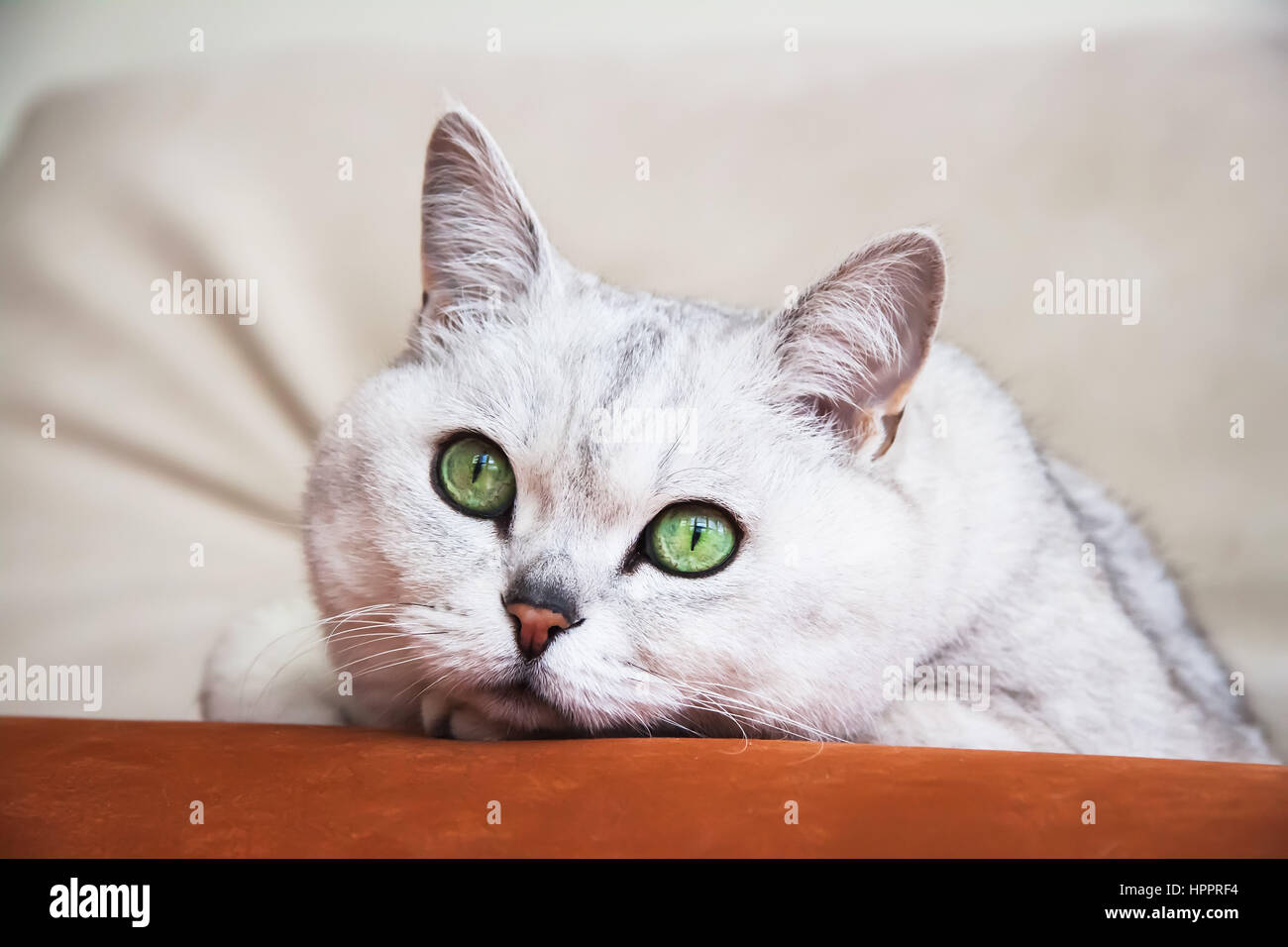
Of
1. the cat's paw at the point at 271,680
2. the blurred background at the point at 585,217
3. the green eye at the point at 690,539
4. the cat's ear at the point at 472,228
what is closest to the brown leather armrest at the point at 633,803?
the green eye at the point at 690,539

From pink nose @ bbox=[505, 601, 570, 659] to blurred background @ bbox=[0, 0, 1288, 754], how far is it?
3.29 ft

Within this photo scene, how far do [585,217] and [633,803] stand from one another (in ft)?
4.72

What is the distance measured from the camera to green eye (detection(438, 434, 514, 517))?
1141 millimetres

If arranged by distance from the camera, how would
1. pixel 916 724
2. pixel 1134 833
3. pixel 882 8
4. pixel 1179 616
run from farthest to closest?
pixel 882 8 → pixel 1179 616 → pixel 916 724 → pixel 1134 833

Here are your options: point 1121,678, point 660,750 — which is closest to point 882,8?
point 1121,678

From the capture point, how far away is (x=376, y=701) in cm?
132

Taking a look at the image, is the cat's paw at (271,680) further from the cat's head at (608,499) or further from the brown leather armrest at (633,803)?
the brown leather armrest at (633,803)

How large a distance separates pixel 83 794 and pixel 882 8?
5.77 ft

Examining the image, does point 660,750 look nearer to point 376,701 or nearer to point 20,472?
point 376,701

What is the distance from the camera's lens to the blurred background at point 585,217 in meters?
1.86

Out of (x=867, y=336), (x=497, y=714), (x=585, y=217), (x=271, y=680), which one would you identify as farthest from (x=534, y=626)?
(x=585, y=217)

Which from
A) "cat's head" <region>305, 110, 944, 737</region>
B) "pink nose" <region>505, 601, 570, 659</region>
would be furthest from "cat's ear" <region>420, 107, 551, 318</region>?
"pink nose" <region>505, 601, 570, 659</region>

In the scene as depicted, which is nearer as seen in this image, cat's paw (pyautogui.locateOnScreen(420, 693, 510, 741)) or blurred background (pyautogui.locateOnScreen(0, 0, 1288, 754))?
cat's paw (pyautogui.locateOnScreen(420, 693, 510, 741))

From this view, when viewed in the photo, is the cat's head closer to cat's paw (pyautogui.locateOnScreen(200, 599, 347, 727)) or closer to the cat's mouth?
the cat's mouth
